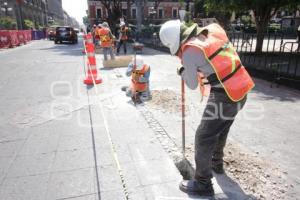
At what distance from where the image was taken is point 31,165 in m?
3.63

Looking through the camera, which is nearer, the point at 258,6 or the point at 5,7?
the point at 258,6

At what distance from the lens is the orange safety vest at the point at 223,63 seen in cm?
249

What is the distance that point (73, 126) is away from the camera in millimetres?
4980

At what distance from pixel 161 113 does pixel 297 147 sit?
8.08 ft

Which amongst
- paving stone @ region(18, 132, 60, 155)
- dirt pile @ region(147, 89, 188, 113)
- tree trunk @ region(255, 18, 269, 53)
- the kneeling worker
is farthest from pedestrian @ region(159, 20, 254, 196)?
tree trunk @ region(255, 18, 269, 53)

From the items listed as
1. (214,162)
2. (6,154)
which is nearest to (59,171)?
(6,154)

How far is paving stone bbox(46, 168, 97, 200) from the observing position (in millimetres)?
3035

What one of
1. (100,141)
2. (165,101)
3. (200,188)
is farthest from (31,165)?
(165,101)

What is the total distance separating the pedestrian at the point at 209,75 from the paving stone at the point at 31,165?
1.84 metres

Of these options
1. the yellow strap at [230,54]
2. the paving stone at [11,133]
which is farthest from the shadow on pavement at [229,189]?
the paving stone at [11,133]

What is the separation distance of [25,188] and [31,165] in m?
0.52

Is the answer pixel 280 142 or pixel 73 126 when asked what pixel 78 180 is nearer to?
pixel 73 126

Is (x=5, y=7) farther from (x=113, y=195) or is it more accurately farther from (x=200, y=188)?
(x=200, y=188)

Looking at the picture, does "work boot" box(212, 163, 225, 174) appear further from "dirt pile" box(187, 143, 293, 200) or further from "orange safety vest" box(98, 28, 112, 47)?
"orange safety vest" box(98, 28, 112, 47)
